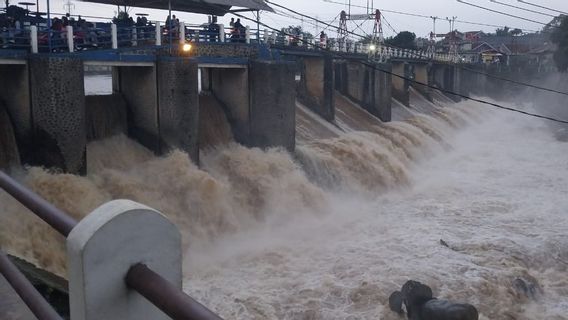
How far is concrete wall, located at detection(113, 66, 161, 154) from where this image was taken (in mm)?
14562

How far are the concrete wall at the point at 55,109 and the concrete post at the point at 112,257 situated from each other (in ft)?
34.8

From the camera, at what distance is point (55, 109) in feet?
38.7

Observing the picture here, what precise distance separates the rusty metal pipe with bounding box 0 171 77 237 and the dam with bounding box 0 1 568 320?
6.59 ft

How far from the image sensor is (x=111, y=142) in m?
14.2

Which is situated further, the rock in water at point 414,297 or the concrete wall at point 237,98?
the concrete wall at point 237,98

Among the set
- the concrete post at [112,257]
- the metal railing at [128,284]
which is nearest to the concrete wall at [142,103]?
the metal railing at [128,284]

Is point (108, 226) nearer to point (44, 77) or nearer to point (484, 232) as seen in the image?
point (44, 77)

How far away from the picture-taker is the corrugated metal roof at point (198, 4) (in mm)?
17031

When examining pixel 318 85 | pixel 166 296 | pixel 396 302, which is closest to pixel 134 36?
pixel 396 302

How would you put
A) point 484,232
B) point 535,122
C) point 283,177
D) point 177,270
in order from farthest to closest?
point 535,122 → point 283,177 → point 484,232 → point 177,270

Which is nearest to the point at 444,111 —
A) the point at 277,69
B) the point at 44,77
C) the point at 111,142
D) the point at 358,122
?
the point at 358,122

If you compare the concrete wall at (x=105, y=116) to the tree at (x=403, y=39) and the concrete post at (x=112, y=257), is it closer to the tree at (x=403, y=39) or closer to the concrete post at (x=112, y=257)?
the concrete post at (x=112, y=257)

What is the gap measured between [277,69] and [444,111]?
2247cm

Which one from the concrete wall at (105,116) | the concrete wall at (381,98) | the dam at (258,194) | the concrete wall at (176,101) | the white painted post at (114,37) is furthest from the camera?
the concrete wall at (381,98)
